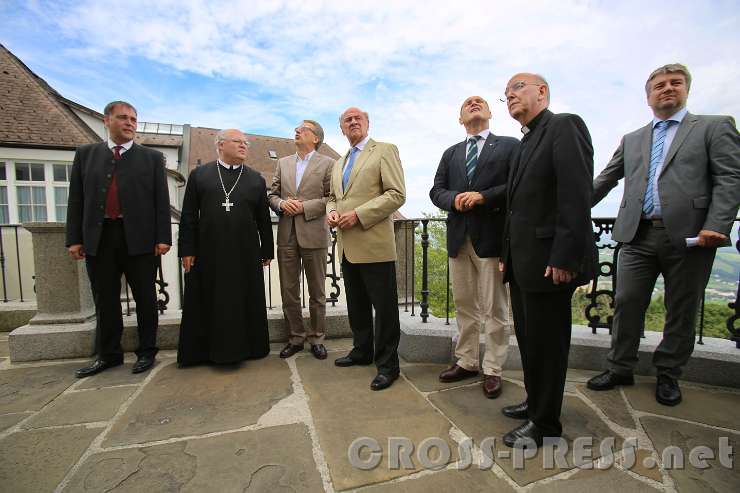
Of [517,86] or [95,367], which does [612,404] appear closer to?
[517,86]

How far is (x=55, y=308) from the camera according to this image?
3.79 m

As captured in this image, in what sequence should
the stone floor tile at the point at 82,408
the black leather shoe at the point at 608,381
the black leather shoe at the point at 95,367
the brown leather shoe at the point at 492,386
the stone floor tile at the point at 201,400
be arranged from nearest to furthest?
the stone floor tile at the point at 201,400
the stone floor tile at the point at 82,408
the brown leather shoe at the point at 492,386
the black leather shoe at the point at 608,381
the black leather shoe at the point at 95,367

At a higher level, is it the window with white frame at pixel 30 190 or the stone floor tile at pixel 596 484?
the window with white frame at pixel 30 190

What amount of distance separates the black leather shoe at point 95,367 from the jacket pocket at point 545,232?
3.68 metres

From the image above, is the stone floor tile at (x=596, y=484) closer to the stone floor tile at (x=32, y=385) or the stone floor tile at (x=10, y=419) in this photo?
the stone floor tile at (x=10, y=419)

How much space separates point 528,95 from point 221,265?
273 centimetres

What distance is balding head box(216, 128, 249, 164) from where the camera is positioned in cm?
346

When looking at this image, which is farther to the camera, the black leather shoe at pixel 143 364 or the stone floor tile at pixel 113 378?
the black leather shoe at pixel 143 364

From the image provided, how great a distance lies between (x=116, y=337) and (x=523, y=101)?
12.4 ft

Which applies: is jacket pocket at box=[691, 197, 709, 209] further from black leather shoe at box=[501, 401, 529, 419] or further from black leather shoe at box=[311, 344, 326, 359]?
black leather shoe at box=[311, 344, 326, 359]

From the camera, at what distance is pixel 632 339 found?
2895 mm

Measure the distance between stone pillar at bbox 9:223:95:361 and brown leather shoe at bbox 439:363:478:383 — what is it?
→ 338 cm

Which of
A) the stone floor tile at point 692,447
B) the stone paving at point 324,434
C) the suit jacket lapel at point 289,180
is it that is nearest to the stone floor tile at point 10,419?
the stone paving at point 324,434

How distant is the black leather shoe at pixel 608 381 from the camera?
9.41ft
